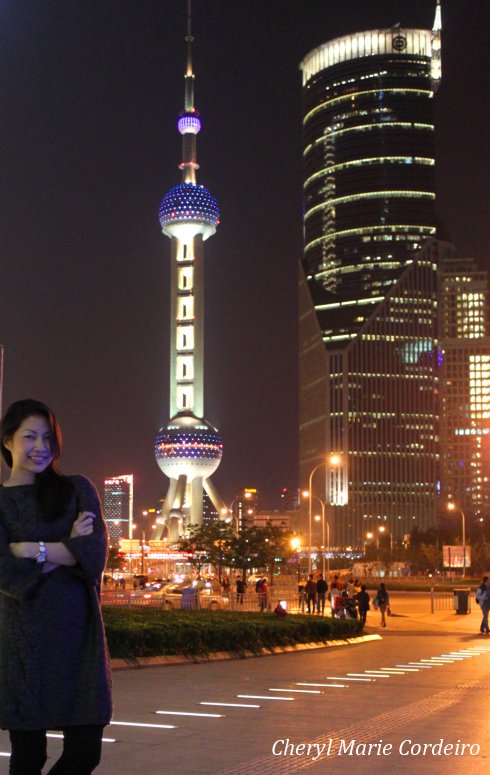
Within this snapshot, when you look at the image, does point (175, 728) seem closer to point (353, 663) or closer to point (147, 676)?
point (147, 676)

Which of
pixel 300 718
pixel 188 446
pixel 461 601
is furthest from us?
pixel 188 446

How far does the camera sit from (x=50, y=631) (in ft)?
17.2

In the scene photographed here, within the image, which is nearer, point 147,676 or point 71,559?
point 71,559

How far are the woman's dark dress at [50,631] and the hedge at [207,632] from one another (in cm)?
1542

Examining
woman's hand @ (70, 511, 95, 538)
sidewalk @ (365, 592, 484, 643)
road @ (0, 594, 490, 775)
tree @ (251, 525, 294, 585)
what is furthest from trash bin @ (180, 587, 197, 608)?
woman's hand @ (70, 511, 95, 538)

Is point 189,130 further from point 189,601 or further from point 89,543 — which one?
point 89,543

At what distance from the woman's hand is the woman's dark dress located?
0.03 meters

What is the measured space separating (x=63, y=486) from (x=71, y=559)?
1.26 feet

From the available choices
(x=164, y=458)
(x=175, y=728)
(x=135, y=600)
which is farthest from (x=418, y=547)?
(x=175, y=728)

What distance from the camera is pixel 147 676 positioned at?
60.7 feet

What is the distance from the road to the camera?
9961 mm

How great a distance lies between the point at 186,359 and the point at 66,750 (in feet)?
593

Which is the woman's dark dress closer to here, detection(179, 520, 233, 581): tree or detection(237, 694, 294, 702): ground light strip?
detection(237, 694, 294, 702): ground light strip

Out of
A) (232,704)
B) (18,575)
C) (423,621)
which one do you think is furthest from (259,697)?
(423,621)
